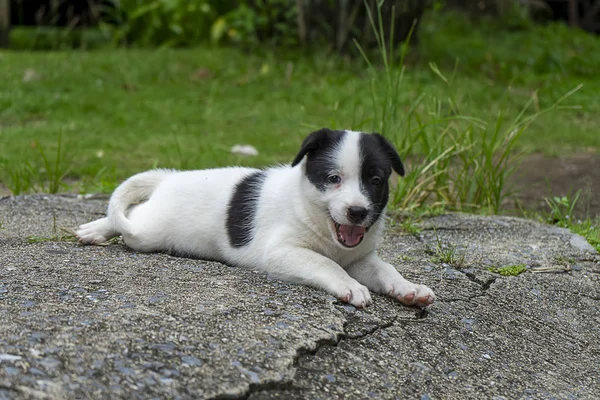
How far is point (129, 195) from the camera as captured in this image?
4406 mm

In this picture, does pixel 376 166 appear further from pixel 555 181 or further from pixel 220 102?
pixel 220 102

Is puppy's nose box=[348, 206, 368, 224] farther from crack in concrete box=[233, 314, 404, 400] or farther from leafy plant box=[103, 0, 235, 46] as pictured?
leafy plant box=[103, 0, 235, 46]

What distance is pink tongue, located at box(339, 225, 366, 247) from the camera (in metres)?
3.69

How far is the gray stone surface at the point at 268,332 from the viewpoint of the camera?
268 cm

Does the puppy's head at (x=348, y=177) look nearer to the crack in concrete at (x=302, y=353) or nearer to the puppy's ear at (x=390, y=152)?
the puppy's ear at (x=390, y=152)

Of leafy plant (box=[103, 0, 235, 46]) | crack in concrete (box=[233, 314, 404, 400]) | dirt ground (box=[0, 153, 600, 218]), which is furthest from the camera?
leafy plant (box=[103, 0, 235, 46])

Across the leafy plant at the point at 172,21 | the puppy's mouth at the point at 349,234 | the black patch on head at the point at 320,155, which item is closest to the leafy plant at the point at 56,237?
the black patch on head at the point at 320,155

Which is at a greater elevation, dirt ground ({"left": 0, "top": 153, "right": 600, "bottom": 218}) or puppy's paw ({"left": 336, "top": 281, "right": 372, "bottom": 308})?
puppy's paw ({"left": 336, "top": 281, "right": 372, "bottom": 308})

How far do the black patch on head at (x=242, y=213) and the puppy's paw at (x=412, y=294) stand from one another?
2.44 feet

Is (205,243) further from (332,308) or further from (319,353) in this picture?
(319,353)

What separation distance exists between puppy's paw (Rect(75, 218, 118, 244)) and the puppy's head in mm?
1198

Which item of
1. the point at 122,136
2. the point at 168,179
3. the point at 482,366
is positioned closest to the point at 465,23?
the point at 122,136

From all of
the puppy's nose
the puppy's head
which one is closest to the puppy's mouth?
the puppy's head

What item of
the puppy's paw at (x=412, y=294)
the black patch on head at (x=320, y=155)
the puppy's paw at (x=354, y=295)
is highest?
the black patch on head at (x=320, y=155)
